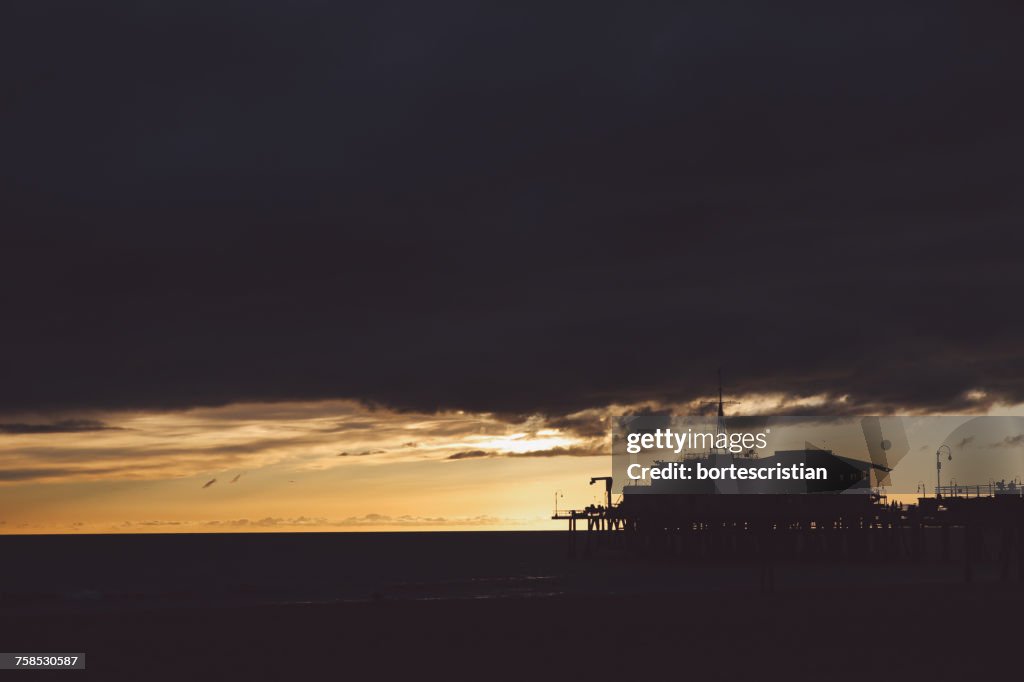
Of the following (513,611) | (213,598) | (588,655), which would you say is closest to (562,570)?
(213,598)

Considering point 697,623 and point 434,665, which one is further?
point 697,623

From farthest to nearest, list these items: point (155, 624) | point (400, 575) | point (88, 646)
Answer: point (400, 575), point (155, 624), point (88, 646)

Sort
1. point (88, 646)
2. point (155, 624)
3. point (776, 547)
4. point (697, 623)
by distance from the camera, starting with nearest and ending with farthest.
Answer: point (88, 646), point (697, 623), point (155, 624), point (776, 547)

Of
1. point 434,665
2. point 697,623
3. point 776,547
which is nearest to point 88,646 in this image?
point 434,665

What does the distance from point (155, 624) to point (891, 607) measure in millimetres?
31161

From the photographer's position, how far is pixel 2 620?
167 feet

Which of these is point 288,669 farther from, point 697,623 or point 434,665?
point 697,623

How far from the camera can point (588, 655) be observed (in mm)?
34656

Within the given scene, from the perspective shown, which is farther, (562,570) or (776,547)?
(776,547)

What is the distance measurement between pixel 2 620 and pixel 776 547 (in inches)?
3257

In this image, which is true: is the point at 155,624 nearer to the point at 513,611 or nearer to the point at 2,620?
the point at 2,620

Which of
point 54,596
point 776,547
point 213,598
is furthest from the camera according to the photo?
point 776,547

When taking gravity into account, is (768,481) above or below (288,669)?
above

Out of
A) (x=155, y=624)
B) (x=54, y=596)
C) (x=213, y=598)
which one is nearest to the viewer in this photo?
(x=155, y=624)
